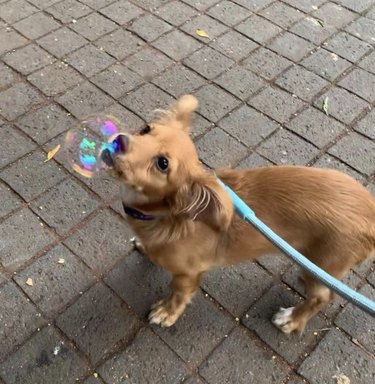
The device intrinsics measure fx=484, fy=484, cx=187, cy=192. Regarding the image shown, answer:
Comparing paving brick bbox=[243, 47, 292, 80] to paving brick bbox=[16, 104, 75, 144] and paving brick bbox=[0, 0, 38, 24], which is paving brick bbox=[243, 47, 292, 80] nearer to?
paving brick bbox=[16, 104, 75, 144]

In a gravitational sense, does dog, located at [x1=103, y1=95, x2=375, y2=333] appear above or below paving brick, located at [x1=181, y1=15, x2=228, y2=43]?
above

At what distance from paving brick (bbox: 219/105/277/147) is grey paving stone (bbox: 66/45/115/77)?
1.41m

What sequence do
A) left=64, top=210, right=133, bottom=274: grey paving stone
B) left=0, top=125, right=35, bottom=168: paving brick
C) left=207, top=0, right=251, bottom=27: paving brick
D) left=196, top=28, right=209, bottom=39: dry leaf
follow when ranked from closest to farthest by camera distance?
left=64, top=210, right=133, bottom=274: grey paving stone < left=0, top=125, right=35, bottom=168: paving brick < left=196, top=28, right=209, bottom=39: dry leaf < left=207, top=0, right=251, bottom=27: paving brick

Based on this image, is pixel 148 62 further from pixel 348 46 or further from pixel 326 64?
pixel 348 46

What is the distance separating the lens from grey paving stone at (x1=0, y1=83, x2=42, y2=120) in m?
4.47

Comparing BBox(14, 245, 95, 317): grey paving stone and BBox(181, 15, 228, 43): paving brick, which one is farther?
BBox(181, 15, 228, 43): paving brick

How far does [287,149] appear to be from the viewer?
4.41 m

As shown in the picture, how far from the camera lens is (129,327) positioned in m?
3.33

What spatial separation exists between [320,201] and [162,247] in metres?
0.96

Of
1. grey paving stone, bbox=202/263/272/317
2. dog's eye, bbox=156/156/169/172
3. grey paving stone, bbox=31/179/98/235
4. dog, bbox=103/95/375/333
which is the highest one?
dog's eye, bbox=156/156/169/172

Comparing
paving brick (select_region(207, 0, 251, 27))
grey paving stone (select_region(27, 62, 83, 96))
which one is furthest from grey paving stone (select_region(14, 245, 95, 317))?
paving brick (select_region(207, 0, 251, 27))

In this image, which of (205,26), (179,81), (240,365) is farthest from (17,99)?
(240,365)

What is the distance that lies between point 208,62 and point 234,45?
428mm

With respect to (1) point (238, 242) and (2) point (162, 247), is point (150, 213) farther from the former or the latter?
(1) point (238, 242)
